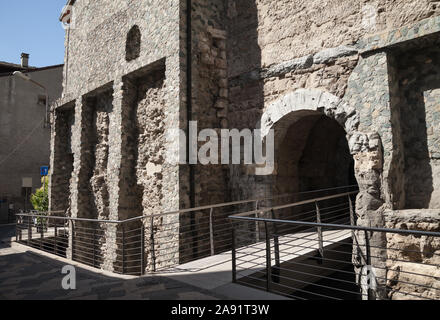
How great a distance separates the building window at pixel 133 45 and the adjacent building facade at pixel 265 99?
0.03m

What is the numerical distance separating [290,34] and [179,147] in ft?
9.88

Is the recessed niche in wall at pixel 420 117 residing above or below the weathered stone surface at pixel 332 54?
below

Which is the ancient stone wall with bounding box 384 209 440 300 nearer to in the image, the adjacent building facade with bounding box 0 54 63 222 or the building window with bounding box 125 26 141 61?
the building window with bounding box 125 26 141 61

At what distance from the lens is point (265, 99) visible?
673 centimetres

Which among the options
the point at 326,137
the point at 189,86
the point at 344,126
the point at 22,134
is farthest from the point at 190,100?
the point at 22,134

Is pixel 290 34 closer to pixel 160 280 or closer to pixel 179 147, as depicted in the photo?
pixel 179 147

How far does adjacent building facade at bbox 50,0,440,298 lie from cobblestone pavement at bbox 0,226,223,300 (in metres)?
2.10

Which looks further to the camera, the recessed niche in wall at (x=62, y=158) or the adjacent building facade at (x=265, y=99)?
the recessed niche in wall at (x=62, y=158)

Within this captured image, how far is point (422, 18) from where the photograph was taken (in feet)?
15.7

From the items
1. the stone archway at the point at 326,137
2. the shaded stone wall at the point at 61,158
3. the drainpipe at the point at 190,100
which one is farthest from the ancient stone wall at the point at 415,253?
the shaded stone wall at the point at 61,158

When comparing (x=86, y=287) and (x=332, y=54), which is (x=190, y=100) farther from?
(x=86, y=287)

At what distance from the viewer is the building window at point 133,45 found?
8734 millimetres

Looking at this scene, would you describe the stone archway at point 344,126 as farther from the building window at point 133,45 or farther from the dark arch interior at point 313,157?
the building window at point 133,45

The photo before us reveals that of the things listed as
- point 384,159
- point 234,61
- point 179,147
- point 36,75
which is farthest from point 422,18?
point 36,75
